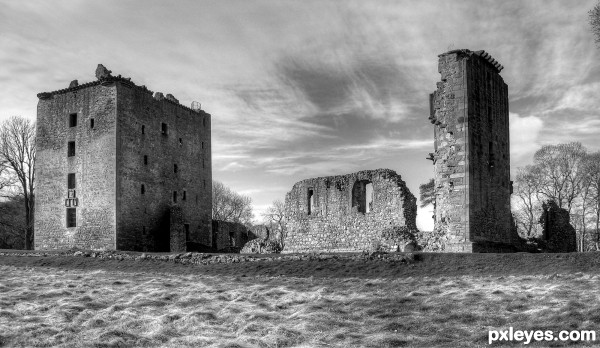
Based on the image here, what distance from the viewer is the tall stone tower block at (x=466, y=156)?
2433 centimetres

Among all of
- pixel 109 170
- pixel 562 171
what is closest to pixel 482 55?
pixel 562 171

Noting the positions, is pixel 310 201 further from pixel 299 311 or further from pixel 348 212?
pixel 299 311

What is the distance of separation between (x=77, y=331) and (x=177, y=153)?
29236 millimetres

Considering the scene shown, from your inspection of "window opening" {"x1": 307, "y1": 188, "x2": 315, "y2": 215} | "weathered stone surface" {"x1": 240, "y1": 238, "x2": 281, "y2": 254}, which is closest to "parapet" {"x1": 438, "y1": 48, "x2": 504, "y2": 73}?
"window opening" {"x1": 307, "y1": 188, "x2": 315, "y2": 215}

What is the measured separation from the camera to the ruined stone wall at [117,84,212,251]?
124 feet

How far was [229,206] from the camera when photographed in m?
69.4

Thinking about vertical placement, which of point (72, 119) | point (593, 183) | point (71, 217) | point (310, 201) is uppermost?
point (72, 119)

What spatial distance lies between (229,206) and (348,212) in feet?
119

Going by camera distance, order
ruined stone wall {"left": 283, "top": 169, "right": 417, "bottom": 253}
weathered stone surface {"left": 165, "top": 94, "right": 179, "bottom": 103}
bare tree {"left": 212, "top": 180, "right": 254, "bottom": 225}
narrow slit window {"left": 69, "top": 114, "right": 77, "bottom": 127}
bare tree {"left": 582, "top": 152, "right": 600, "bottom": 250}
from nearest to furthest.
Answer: ruined stone wall {"left": 283, "top": 169, "right": 417, "bottom": 253}
bare tree {"left": 582, "top": 152, "right": 600, "bottom": 250}
narrow slit window {"left": 69, "top": 114, "right": 77, "bottom": 127}
weathered stone surface {"left": 165, "top": 94, "right": 179, "bottom": 103}
bare tree {"left": 212, "top": 180, "right": 254, "bottom": 225}

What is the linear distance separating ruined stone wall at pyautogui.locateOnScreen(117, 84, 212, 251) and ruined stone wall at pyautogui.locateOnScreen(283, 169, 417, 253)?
7.70 metres

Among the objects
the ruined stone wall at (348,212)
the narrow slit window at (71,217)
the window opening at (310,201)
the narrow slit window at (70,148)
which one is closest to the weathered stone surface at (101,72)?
the narrow slit window at (70,148)

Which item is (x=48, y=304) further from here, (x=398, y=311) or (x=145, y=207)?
(x=145, y=207)

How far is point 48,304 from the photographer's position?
55.1 ft

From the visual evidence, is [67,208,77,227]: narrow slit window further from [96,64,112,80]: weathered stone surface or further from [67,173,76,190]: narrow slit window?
[96,64,112,80]: weathered stone surface
